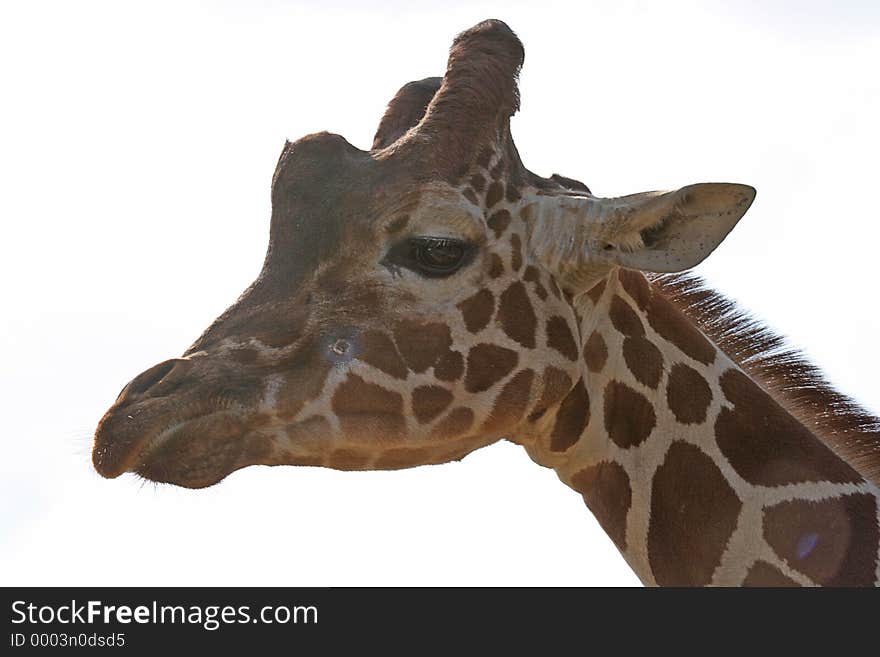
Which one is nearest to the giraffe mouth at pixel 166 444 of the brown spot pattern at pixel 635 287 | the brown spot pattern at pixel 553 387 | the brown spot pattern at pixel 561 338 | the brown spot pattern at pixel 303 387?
the brown spot pattern at pixel 303 387

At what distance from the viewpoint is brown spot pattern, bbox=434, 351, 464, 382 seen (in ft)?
25.6

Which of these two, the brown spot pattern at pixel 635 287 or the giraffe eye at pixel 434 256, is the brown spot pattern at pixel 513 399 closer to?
the giraffe eye at pixel 434 256

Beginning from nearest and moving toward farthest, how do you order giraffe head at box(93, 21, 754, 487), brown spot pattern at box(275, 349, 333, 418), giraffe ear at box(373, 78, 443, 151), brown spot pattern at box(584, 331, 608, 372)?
giraffe head at box(93, 21, 754, 487) → brown spot pattern at box(275, 349, 333, 418) → brown spot pattern at box(584, 331, 608, 372) → giraffe ear at box(373, 78, 443, 151)

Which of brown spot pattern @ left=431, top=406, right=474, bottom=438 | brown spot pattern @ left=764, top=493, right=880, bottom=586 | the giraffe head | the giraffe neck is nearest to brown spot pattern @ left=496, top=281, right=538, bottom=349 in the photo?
the giraffe head

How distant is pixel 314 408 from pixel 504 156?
2086mm

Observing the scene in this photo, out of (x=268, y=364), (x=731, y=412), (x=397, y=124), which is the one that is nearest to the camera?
(x=268, y=364)

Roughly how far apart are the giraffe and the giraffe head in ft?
0.04

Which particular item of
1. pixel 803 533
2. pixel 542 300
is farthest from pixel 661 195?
pixel 803 533

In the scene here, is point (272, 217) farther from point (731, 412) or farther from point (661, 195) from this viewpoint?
point (731, 412)

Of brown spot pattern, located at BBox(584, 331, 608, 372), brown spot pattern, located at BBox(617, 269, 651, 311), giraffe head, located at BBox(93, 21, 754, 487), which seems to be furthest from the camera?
brown spot pattern, located at BBox(617, 269, 651, 311)

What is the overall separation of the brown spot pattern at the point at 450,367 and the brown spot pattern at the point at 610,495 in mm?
1054

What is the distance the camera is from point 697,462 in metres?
8.02

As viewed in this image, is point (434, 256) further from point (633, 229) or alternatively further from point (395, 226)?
point (633, 229)

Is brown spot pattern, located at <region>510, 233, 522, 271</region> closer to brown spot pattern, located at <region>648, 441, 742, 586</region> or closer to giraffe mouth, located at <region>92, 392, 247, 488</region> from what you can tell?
brown spot pattern, located at <region>648, 441, 742, 586</region>
